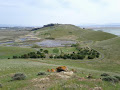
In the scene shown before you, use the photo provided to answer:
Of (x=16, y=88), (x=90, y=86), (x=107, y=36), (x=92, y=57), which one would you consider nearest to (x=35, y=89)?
(x=16, y=88)

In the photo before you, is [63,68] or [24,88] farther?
[63,68]

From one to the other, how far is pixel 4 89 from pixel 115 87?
13130 mm

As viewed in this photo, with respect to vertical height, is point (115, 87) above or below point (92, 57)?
above

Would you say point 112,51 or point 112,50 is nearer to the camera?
point 112,51

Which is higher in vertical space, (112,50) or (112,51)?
(112,50)

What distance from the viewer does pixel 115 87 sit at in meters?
13.6

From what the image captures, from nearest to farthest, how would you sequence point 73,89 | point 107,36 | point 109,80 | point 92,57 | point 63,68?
point 73,89 < point 109,80 < point 63,68 < point 92,57 < point 107,36

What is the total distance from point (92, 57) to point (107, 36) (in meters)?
106

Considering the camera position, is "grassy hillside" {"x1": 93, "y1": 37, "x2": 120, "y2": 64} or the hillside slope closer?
"grassy hillside" {"x1": 93, "y1": 37, "x2": 120, "y2": 64}

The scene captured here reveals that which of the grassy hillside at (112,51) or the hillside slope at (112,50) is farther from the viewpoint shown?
the hillside slope at (112,50)

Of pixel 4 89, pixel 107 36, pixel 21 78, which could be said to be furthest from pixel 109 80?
pixel 107 36

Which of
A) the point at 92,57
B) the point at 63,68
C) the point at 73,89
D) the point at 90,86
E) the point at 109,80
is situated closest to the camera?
the point at 73,89

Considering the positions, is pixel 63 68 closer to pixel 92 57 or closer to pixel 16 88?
pixel 16 88

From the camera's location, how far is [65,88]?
12.0 m
